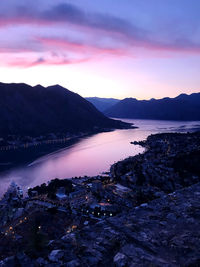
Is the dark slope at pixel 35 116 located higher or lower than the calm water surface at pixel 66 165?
higher

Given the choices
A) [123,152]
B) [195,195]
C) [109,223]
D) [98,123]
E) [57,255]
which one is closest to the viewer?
[57,255]

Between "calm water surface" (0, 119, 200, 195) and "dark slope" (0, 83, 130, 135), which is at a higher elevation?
"dark slope" (0, 83, 130, 135)

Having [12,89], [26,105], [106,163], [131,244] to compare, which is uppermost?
[12,89]

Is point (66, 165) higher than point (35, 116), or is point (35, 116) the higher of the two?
point (35, 116)

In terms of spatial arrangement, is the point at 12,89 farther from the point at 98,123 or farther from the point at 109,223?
the point at 109,223

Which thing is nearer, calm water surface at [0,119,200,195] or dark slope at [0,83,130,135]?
calm water surface at [0,119,200,195]

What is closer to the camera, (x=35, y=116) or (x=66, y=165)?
(x=66, y=165)

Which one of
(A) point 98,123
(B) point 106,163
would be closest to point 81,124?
(A) point 98,123

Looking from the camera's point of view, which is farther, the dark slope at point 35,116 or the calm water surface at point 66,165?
the dark slope at point 35,116
